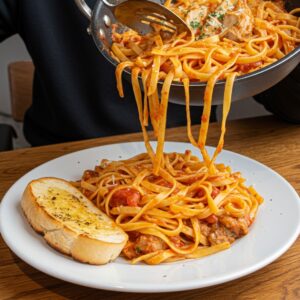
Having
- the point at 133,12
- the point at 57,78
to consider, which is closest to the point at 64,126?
the point at 57,78

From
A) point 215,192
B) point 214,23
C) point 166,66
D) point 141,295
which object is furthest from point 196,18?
point 141,295

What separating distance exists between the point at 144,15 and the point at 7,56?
2618 mm

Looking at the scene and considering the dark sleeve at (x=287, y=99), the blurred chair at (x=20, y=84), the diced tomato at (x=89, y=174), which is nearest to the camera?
the diced tomato at (x=89, y=174)

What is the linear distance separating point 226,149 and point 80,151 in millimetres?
465

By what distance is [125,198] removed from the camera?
133cm

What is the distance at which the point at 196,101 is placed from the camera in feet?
3.92

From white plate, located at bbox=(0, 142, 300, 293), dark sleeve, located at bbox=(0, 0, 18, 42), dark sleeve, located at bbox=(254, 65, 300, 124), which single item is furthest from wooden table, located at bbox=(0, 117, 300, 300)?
dark sleeve, located at bbox=(0, 0, 18, 42)

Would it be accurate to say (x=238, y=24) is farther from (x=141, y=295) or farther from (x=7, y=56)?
(x=7, y=56)

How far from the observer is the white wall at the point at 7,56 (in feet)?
11.9

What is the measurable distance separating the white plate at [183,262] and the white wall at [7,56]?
7.70 ft

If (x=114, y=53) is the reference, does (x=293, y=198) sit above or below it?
below

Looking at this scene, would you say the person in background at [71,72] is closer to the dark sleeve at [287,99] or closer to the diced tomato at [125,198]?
the dark sleeve at [287,99]

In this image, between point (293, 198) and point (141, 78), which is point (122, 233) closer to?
point (141, 78)

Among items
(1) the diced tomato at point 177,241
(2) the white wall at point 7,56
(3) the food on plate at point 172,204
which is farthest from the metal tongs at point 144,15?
(2) the white wall at point 7,56
